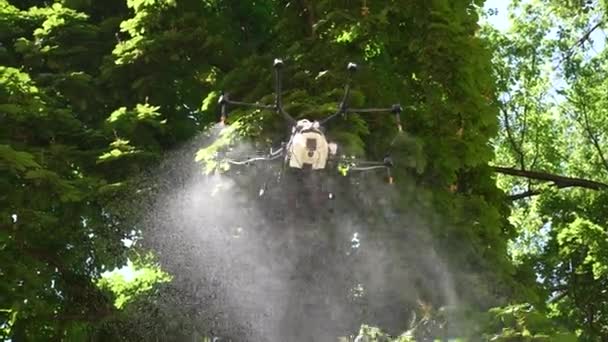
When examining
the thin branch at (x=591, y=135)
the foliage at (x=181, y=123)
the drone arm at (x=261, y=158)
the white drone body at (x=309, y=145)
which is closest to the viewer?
the white drone body at (x=309, y=145)

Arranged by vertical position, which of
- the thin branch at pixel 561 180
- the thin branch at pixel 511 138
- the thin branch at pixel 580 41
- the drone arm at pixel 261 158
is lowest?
the drone arm at pixel 261 158

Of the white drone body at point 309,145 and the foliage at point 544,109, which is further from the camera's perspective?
the foliage at point 544,109

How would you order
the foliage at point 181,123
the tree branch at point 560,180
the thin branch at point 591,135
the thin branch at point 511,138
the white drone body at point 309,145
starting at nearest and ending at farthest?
the white drone body at point 309,145, the foliage at point 181,123, the tree branch at point 560,180, the thin branch at point 511,138, the thin branch at point 591,135

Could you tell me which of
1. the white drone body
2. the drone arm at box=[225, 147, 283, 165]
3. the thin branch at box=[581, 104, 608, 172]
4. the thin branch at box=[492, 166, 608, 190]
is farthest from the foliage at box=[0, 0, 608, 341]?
the thin branch at box=[581, 104, 608, 172]

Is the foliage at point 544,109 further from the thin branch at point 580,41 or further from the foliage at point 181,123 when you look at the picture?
the foliage at point 181,123

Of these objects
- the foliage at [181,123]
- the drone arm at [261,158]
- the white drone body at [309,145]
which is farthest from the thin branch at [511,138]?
the white drone body at [309,145]

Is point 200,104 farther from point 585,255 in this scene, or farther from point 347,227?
point 585,255

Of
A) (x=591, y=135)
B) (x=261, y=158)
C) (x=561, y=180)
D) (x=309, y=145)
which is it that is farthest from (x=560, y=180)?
(x=309, y=145)

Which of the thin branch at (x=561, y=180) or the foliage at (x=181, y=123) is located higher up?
the thin branch at (x=561, y=180)

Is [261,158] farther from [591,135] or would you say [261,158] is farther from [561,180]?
[591,135]

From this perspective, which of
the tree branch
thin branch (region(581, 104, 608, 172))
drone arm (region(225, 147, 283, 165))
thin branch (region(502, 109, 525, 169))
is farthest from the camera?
thin branch (region(581, 104, 608, 172))

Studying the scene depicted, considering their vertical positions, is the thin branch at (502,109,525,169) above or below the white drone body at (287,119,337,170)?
above

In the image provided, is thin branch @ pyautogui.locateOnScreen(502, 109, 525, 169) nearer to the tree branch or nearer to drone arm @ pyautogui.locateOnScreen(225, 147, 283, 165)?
the tree branch

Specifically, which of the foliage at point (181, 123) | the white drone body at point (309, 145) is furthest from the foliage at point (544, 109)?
the white drone body at point (309, 145)
